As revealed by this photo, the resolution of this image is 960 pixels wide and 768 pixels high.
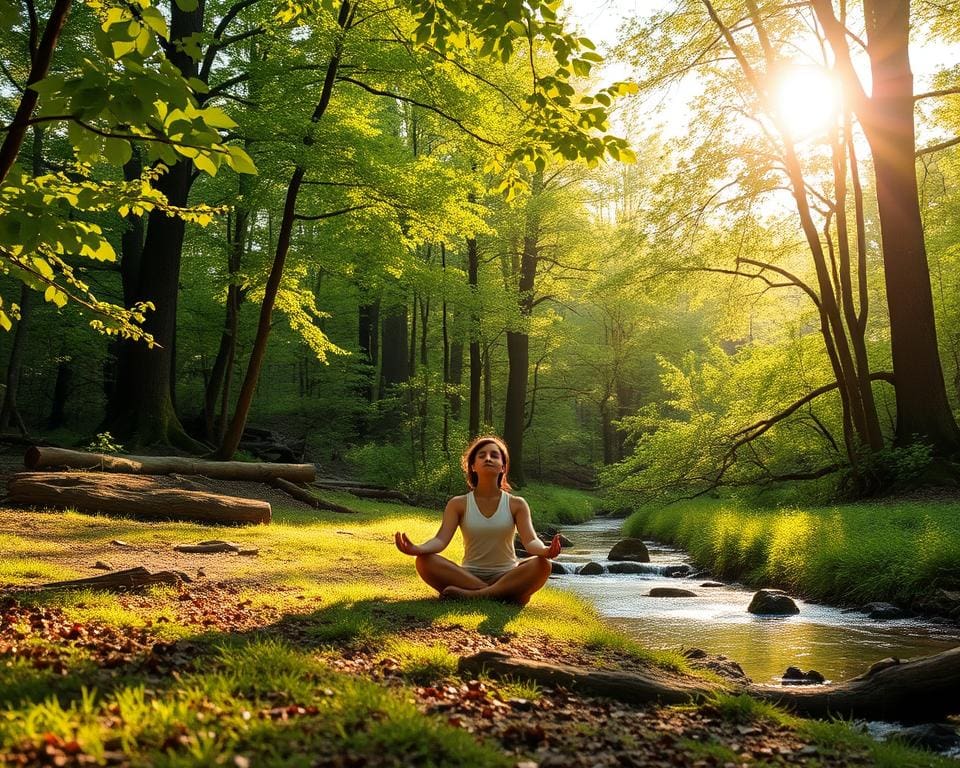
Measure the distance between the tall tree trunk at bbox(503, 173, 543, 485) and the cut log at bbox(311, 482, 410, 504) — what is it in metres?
5.56

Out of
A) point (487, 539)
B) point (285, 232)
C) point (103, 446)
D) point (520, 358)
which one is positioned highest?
point (285, 232)

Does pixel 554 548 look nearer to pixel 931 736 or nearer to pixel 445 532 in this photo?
pixel 445 532

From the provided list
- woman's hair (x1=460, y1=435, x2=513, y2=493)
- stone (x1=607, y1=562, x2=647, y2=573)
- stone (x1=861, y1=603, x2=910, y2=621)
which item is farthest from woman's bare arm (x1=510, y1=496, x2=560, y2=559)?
stone (x1=607, y1=562, x2=647, y2=573)

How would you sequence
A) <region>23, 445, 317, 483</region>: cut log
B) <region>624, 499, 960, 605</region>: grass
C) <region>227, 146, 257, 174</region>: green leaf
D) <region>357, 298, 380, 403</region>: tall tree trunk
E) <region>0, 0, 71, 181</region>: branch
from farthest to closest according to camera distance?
<region>357, 298, 380, 403</region>: tall tree trunk
<region>23, 445, 317, 483</region>: cut log
<region>624, 499, 960, 605</region>: grass
<region>0, 0, 71, 181</region>: branch
<region>227, 146, 257, 174</region>: green leaf

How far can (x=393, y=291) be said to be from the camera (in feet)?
77.9

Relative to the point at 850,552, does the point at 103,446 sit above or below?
above

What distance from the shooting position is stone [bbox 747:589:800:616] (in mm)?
8938

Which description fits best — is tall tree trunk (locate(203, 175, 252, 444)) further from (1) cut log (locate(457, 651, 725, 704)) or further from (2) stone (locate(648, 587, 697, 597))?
(1) cut log (locate(457, 651, 725, 704))

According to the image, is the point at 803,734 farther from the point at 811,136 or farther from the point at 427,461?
the point at 427,461

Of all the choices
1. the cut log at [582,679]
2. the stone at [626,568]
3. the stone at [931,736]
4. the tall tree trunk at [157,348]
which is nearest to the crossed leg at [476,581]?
the cut log at [582,679]

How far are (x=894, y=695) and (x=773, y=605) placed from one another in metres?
4.39

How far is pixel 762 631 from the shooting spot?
26.0 feet

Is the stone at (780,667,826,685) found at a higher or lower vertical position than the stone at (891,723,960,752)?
lower

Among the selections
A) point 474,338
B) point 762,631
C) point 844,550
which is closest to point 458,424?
point 474,338
